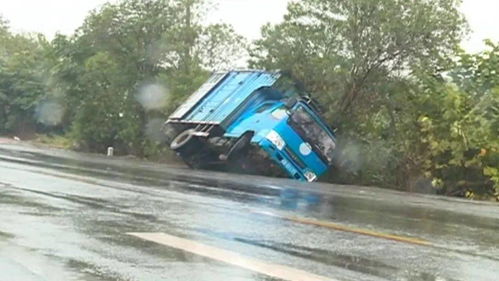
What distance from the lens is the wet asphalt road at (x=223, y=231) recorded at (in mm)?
7207

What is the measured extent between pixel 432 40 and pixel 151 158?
38.4ft

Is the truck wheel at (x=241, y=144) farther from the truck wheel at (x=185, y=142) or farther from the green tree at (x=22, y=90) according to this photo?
the green tree at (x=22, y=90)

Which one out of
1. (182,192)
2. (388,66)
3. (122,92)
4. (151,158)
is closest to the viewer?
(182,192)

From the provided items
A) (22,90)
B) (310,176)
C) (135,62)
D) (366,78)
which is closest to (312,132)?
(310,176)

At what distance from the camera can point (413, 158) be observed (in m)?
23.6

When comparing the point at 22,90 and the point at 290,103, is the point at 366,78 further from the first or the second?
the point at 22,90

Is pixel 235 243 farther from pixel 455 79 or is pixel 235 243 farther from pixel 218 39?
pixel 218 39

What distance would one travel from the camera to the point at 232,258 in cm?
778

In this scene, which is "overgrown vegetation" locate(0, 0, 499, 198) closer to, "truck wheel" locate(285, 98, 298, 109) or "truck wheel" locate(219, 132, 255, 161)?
"truck wheel" locate(285, 98, 298, 109)

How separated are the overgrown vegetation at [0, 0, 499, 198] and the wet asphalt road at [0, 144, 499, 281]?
5711 millimetres

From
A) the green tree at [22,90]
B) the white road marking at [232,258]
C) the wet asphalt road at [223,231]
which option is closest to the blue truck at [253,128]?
the wet asphalt road at [223,231]

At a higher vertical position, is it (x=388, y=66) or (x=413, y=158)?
(x=388, y=66)

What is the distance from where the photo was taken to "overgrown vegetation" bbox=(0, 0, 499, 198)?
22.3 meters

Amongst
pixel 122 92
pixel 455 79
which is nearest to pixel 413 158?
pixel 455 79
